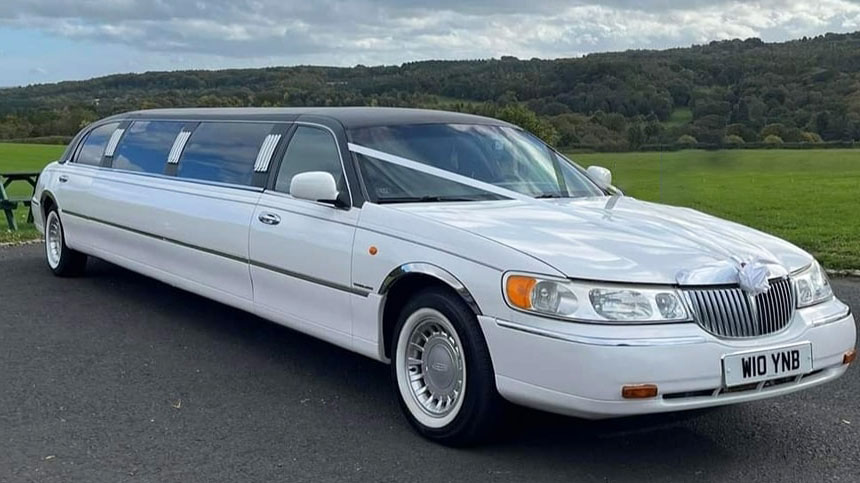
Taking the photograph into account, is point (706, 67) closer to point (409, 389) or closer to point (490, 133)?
point (490, 133)

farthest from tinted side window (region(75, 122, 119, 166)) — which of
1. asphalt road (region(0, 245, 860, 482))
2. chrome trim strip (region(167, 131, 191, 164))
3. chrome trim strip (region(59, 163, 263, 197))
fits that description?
asphalt road (region(0, 245, 860, 482))

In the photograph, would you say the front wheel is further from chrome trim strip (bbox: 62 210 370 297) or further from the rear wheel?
the rear wheel

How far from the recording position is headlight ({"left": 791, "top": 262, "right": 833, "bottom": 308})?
451cm

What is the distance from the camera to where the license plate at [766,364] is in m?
4.04

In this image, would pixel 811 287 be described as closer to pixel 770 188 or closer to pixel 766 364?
pixel 766 364

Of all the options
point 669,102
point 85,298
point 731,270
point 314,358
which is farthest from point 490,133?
point 669,102

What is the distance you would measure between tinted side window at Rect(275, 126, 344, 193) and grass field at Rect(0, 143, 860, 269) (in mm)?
6177

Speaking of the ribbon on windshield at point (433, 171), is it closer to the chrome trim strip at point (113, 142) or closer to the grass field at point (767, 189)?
the chrome trim strip at point (113, 142)

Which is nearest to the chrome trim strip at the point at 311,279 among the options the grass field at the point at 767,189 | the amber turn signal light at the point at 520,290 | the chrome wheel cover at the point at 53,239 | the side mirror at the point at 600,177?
the amber turn signal light at the point at 520,290

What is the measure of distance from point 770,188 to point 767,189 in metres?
0.23

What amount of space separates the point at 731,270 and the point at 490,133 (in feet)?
7.67

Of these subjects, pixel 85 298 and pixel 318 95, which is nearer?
pixel 85 298

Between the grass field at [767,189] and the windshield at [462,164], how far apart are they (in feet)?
16.2

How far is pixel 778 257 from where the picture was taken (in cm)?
463
